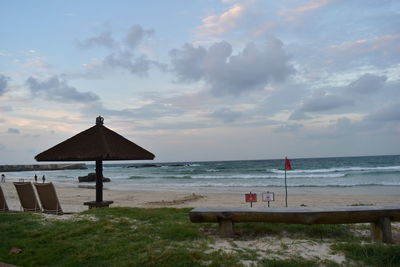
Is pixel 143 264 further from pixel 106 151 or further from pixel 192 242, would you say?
pixel 106 151

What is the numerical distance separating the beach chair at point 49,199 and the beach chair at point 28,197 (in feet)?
1.46

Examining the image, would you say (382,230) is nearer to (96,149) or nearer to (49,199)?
(96,149)

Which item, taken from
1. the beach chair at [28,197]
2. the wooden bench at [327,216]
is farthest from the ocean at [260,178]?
the wooden bench at [327,216]

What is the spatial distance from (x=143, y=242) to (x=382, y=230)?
3.25 meters

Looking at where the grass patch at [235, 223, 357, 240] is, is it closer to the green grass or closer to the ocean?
the green grass

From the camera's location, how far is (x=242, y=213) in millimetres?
4629

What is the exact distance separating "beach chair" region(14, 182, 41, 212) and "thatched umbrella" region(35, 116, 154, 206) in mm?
1128

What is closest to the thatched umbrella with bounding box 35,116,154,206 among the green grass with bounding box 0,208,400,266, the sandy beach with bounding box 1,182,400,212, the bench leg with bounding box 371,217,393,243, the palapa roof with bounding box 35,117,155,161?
the palapa roof with bounding box 35,117,155,161

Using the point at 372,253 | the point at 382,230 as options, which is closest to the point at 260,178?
the point at 382,230

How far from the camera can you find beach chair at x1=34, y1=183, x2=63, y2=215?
7.46 meters

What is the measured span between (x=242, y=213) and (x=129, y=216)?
8.06 ft

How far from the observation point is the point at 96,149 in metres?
6.92

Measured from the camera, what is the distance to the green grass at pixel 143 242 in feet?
12.3

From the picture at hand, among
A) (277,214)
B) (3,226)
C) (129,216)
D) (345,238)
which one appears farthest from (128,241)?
(345,238)
